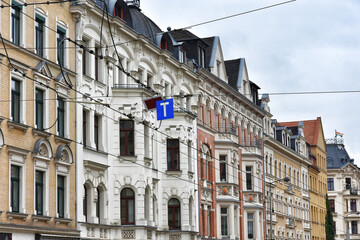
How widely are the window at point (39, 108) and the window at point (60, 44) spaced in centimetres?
222

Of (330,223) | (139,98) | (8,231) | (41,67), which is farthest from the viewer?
(330,223)

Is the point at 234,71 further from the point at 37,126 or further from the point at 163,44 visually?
the point at 37,126

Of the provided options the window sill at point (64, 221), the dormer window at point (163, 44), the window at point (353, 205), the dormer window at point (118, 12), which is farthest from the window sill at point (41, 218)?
the window at point (353, 205)

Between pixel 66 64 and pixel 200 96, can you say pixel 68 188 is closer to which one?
pixel 66 64

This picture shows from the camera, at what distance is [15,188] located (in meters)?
31.1

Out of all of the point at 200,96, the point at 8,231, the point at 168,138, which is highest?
the point at 200,96

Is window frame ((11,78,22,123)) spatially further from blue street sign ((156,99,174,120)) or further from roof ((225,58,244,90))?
roof ((225,58,244,90))

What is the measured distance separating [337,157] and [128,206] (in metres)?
89.1

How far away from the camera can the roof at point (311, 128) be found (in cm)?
10131

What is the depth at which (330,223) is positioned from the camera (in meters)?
99.1

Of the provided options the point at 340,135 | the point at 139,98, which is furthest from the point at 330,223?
the point at 139,98

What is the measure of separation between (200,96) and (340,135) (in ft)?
270

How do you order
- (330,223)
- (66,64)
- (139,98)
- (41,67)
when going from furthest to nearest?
1. (330,223)
2. (139,98)
3. (66,64)
4. (41,67)

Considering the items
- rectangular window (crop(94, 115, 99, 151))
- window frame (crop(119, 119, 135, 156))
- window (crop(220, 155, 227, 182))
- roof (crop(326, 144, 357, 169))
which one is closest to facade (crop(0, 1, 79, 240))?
rectangular window (crop(94, 115, 99, 151))
